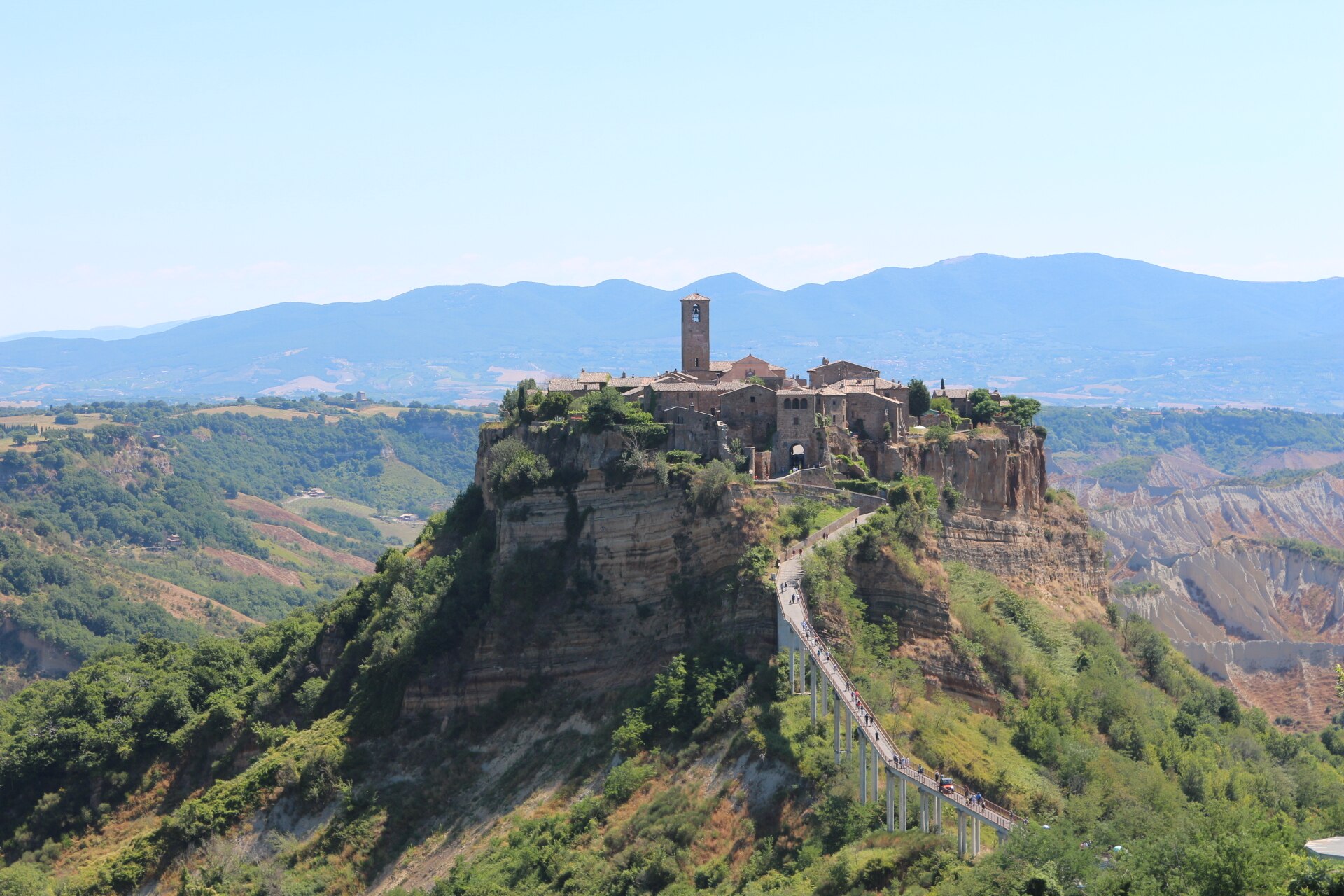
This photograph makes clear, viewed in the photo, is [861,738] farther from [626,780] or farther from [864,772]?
[626,780]

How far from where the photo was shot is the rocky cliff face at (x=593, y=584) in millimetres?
59969

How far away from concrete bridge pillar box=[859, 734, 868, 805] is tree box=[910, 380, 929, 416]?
25534 millimetres

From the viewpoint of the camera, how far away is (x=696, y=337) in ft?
243

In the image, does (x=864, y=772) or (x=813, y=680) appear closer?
(x=864, y=772)

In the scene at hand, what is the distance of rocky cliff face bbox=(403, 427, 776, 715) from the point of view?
59969 mm

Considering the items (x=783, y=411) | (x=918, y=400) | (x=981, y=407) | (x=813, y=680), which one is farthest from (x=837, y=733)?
(x=981, y=407)

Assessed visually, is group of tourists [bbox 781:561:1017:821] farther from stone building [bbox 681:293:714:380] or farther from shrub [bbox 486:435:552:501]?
stone building [bbox 681:293:714:380]

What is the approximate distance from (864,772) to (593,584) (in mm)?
19060

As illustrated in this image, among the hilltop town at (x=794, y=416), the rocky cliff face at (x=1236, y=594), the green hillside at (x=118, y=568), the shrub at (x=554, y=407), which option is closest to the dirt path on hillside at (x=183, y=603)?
the green hillside at (x=118, y=568)

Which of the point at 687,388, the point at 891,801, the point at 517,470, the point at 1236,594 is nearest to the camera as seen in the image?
the point at 891,801

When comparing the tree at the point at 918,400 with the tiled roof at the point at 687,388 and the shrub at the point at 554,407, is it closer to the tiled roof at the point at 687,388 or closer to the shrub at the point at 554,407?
the tiled roof at the point at 687,388

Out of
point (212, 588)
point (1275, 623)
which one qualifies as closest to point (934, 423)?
point (1275, 623)

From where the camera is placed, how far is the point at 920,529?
59.5 metres

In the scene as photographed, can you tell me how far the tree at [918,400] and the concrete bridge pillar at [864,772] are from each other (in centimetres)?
2553
